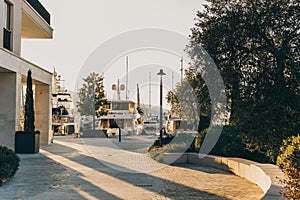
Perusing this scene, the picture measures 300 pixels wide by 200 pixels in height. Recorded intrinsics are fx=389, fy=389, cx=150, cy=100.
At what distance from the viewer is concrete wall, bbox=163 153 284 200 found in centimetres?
687

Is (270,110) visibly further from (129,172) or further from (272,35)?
(129,172)

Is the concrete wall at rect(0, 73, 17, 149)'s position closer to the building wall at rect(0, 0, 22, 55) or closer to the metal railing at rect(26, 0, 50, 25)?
the building wall at rect(0, 0, 22, 55)

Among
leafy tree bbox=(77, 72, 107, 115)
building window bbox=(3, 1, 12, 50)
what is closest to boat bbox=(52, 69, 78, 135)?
leafy tree bbox=(77, 72, 107, 115)

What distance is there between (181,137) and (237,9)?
6964 mm

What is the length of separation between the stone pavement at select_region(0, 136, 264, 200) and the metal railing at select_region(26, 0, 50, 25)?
10.6 m

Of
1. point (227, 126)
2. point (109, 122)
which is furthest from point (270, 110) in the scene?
point (109, 122)

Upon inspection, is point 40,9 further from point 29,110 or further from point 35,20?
point 29,110

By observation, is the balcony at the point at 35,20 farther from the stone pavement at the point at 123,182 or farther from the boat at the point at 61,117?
the boat at the point at 61,117

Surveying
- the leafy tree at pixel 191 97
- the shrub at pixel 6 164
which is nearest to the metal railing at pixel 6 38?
the leafy tree at pixel 191 97

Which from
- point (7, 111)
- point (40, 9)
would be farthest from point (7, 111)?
point (40, 9)

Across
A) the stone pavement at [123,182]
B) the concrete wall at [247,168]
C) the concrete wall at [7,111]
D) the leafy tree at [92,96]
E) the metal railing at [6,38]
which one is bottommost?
the stone pavement at [123,182]

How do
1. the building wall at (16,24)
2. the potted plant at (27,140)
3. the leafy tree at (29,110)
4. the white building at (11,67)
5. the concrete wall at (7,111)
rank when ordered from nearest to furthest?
the white building at (11,67)
the concrete wall at (7,111)
the potted plant at (27,140)
the leafy tree at (29,110)
the building wall at (16,24)

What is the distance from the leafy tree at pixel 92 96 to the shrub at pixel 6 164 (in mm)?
26270

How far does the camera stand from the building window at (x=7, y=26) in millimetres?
16438
